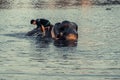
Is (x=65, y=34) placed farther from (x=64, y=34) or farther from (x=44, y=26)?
(x=44, y=26)

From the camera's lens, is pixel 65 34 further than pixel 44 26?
No

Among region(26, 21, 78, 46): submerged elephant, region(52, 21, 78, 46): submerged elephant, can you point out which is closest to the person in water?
region(26, 21, 78, 46): submerged elephant

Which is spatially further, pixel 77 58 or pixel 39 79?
pixel 77 58

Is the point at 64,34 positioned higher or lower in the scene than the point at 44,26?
higher

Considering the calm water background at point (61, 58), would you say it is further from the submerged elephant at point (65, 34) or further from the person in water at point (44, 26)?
the person in water at point (44, 26)

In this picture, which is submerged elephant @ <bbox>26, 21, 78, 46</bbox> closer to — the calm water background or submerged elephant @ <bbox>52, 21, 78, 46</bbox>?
submerged elephant @ <bbox>52, 21, 78, 46</bbox>

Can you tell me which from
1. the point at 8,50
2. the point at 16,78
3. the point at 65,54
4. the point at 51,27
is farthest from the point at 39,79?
the point at 51,27

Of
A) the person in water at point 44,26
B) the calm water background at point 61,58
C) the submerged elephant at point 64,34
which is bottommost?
the person in water at point 44,26

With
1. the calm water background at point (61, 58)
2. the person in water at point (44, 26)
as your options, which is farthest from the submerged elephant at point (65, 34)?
the person in water at point (44, 26)

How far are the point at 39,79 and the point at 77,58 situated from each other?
21.8ft

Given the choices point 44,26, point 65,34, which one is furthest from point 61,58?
point 44,26

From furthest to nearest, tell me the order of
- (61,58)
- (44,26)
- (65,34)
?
(44,26) < (65,34) < (61,58)

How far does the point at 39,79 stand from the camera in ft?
74.1

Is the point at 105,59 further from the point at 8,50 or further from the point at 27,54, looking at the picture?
the point at 8,50
